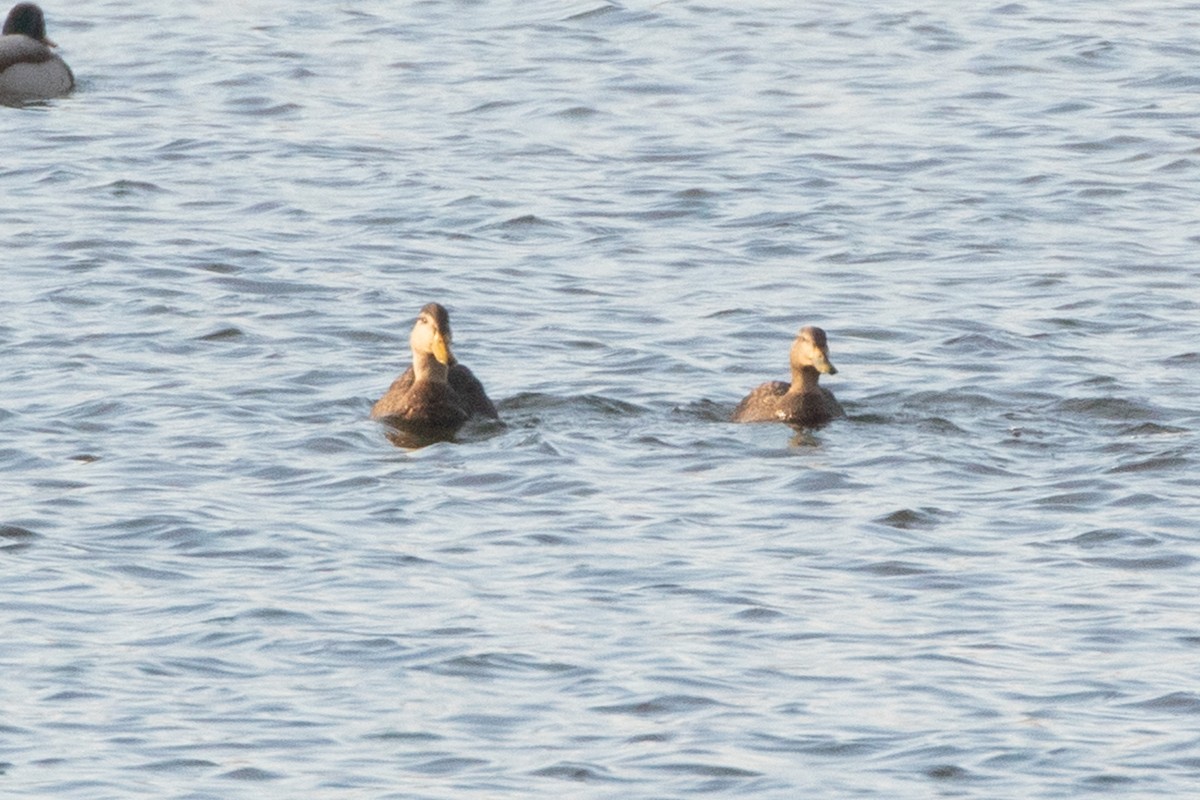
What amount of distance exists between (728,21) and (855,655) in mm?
17390

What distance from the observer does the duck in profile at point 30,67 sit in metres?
25.7

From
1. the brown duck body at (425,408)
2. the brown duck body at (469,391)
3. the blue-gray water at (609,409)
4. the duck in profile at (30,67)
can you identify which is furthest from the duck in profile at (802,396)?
the duck in profile at (30,67)

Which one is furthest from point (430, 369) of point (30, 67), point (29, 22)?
point (29, 22)

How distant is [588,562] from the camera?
1245 centimetres

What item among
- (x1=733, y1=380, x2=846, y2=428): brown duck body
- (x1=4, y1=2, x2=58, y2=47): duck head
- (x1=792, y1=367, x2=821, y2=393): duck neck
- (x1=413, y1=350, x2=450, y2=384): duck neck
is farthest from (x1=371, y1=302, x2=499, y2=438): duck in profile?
(x1=4, y1=2, x2=58, y2=47): duck head

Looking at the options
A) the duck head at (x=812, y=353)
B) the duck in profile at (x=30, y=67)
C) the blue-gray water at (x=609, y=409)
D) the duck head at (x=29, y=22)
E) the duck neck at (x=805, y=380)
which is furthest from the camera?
the duck head at (x=29, y=22)

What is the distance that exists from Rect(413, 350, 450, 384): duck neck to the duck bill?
0.12ft

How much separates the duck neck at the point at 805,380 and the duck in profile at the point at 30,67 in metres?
12.3

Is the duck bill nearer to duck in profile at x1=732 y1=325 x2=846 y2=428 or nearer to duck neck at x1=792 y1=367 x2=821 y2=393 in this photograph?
duck in profile at x1=732 y1=325 x2=846 y2=428

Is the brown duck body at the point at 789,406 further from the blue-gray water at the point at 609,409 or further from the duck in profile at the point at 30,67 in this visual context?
the duck in profile at the point at 30,67

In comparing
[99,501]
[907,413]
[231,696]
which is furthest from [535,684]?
[907,413]

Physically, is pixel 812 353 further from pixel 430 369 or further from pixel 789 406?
pixel 430 369

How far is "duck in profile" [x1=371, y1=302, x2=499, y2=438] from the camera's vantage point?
1522cm

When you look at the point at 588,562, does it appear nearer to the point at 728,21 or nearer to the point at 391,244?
the point at 391,244
